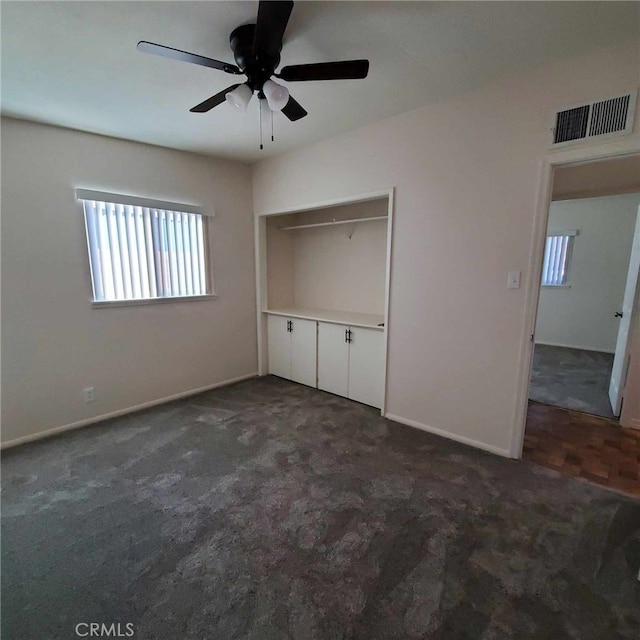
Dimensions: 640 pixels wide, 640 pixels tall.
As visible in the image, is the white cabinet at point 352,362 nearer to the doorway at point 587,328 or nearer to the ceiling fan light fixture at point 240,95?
the doorway at point 587,328

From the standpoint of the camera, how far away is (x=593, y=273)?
5.51 metres

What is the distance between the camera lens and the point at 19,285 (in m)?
2.65

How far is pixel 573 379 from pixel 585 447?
6.34 feet

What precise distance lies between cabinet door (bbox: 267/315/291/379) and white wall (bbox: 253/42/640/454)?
154 centimetres

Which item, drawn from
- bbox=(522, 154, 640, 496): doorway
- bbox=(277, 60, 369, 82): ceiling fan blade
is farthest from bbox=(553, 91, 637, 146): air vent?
bbox=(277, 60, 369, 82): ceiling fan blade

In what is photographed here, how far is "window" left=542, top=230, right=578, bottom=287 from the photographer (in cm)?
570

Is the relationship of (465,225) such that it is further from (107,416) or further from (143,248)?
(107,416)

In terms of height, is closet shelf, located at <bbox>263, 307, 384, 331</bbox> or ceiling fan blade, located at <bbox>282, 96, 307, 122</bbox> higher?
ceiling fan blade, located at <bbox>282, 96, 307, 122</bbox>

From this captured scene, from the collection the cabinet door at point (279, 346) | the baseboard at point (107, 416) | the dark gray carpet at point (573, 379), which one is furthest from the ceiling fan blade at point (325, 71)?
the dark gray carpet at point (573, 379)

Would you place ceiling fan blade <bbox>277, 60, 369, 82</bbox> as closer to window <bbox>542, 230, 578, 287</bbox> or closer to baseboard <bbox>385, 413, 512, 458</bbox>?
baseboard <bbox>385, 413, 512, 458</bbox>

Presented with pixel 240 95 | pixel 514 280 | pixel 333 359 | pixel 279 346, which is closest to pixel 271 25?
pixel 240 95

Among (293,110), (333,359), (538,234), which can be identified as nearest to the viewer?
(293,110)

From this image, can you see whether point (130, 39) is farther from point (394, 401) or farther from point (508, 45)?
point (394, 401)
